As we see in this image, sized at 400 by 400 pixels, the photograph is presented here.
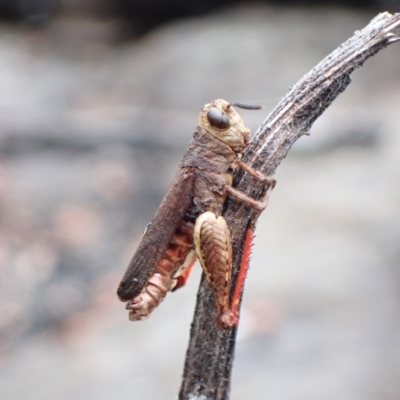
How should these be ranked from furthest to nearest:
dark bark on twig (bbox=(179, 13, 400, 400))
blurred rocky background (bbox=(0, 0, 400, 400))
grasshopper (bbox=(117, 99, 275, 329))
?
blurred rocky background (bbox=(0, 0, 400, 400))
grasshopper (bbox=(117, 99, 275, 329))
dark bark on twig (bbox=(179, 13, 400, 400))

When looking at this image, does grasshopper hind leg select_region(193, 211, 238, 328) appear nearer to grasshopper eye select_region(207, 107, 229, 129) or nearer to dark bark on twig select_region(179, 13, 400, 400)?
dark bark on twig select_region(179, 13, 400, 400)

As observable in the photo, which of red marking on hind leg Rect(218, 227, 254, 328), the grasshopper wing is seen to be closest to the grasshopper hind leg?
red marking on hind leg Rect(218, 227, 254, 328)

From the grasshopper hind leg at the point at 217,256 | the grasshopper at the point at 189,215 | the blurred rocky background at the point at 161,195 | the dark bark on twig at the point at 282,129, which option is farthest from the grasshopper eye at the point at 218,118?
the dark bark on twig at the point at 282,129

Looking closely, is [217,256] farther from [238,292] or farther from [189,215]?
[189,215]

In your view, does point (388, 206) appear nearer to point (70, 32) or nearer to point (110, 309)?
point (110, 309)

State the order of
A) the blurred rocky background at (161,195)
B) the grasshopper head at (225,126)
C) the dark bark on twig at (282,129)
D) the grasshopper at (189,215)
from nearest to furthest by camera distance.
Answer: the dark bark on twig at (282,129) < the grasshopper at (189,215) < the grasshopper head at (225,126) < the blurred rocky background at (161,195)

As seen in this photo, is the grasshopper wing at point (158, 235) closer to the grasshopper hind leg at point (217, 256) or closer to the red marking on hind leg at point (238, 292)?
the grasshopper hind leg at point (217, 256)

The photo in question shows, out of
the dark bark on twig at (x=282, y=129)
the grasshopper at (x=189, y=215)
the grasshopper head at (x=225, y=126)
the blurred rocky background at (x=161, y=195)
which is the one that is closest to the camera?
the dark bark on twig at (x=282, y=129)

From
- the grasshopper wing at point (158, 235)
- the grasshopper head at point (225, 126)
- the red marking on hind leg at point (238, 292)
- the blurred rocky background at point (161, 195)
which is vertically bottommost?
the red marking on hind leg at point (238, 292)
